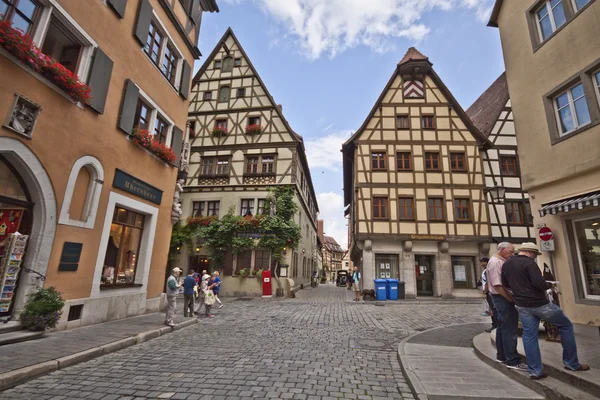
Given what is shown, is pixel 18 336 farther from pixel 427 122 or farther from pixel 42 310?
pixel 427 122

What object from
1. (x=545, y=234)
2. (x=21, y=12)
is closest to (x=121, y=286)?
(x=21, y=12)

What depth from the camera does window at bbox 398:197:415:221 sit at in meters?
18.1

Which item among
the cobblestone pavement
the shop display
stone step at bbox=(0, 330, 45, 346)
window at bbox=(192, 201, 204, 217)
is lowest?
the cobblestone pavement

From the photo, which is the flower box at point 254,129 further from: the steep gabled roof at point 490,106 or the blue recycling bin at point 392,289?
the steep gabled roof at point 490,106

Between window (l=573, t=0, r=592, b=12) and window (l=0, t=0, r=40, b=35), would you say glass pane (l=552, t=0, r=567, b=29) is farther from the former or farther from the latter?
window (l=0, t=0, r=40, b=35)

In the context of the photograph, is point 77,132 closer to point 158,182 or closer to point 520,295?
point 158,182

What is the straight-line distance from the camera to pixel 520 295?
4.22 m

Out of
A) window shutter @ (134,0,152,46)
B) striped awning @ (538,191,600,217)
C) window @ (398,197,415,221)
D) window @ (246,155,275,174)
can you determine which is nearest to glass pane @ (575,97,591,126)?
striped awning @ (538,191,600,217)

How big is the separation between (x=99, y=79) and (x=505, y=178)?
21509 mm

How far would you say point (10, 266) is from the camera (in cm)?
603

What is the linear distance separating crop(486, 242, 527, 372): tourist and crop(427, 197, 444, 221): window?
548 inches

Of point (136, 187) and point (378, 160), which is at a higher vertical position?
point (378, 160)

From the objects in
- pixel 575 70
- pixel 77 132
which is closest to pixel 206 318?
pixel 77 132

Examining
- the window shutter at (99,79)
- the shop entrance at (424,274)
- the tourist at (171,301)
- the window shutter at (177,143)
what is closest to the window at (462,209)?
the shop entrance at (424,274)
